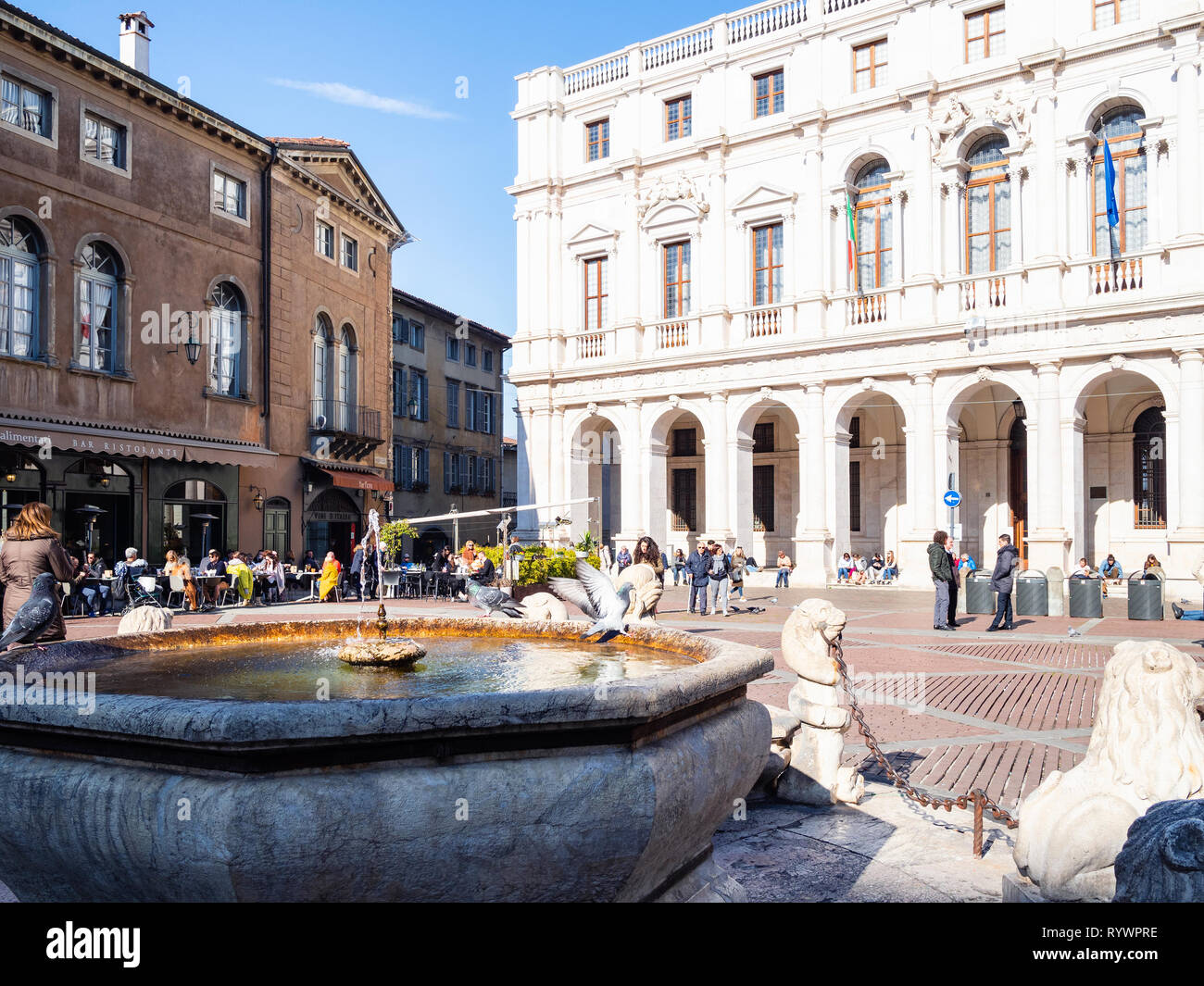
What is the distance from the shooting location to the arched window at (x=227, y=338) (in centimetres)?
2408

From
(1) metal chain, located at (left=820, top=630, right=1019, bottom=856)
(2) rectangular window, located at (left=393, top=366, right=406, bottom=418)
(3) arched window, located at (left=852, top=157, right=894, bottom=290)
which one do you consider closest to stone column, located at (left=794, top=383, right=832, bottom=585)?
(3) arched window, located at (left=852, top=157, right=894, bottom=290)

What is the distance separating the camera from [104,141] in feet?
68.4

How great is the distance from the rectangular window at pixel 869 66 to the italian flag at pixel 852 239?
11.0 ft

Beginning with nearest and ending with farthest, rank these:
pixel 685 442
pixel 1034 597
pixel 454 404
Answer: pixel 1034 597
pixel 685 442
pixel 454 404

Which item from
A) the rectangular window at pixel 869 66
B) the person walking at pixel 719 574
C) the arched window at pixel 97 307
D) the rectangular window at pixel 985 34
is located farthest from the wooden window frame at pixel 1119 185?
the arched window at pixel 97 307

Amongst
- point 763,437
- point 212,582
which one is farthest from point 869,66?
point 212,582

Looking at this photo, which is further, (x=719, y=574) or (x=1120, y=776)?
(x=719, y=574)

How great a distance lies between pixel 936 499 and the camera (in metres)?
25.9

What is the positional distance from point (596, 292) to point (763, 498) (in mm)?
9272

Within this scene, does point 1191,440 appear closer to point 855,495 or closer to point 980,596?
point 980,596

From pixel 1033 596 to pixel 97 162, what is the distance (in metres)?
21.7

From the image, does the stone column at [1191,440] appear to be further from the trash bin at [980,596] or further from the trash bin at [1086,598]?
the trash bin at [980,596]

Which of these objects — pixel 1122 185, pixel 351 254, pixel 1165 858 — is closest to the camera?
pixel 1165 858
